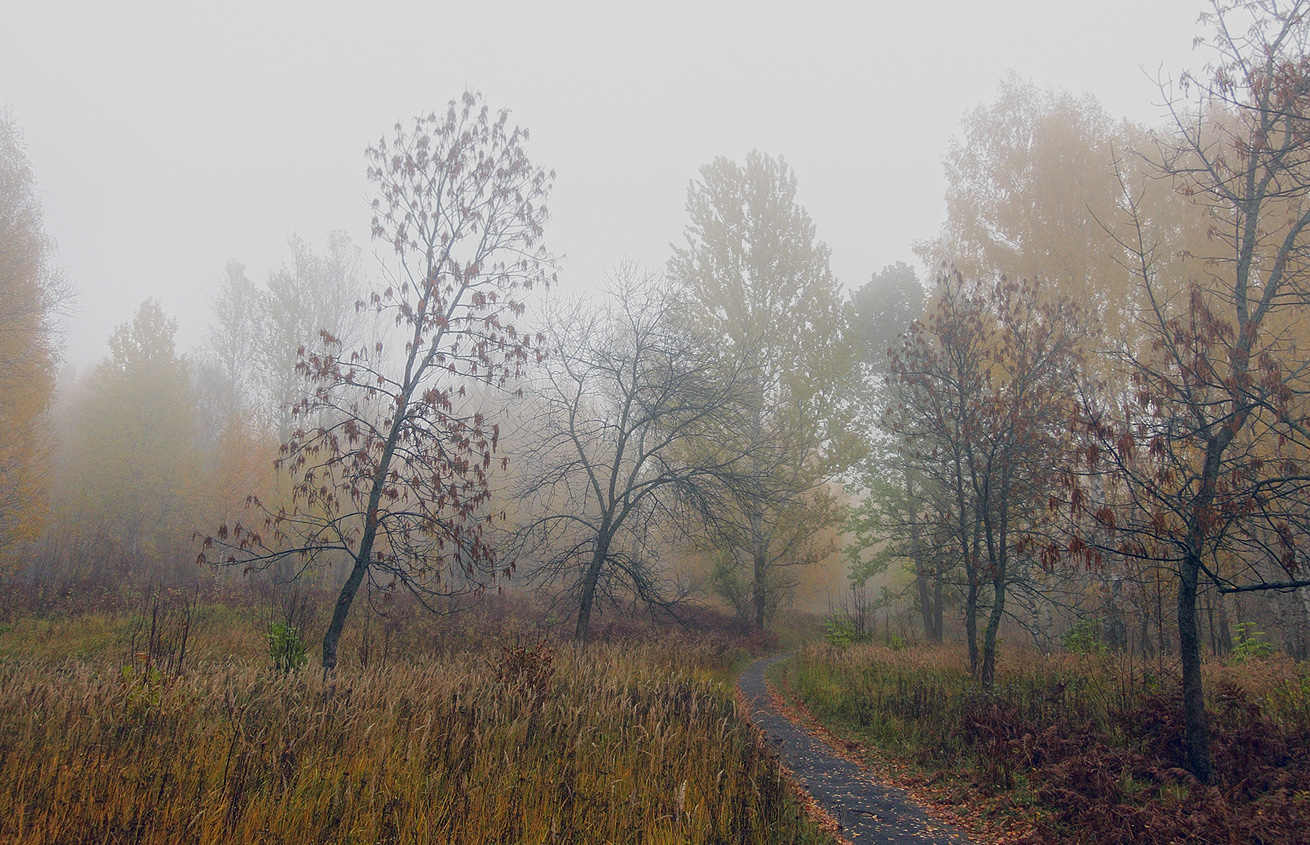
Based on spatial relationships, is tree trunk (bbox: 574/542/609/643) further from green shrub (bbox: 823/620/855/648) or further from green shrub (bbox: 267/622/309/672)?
green shrub (bbox: 823/620/855/648)

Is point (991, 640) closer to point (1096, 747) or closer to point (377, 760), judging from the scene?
point (1096, 747)

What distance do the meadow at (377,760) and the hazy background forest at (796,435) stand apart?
0.92ft

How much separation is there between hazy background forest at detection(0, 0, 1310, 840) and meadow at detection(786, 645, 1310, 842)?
0.13 meters

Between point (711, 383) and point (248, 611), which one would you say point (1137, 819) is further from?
Result: point (248, 611)

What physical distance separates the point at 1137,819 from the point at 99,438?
32109mm

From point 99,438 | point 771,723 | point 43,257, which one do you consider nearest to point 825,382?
point 771,723

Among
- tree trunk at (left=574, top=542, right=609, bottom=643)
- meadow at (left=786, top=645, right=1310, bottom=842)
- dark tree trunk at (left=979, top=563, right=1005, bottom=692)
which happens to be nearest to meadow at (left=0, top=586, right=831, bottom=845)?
meadow at (left=786, top=645, right=1310, bottom=842)

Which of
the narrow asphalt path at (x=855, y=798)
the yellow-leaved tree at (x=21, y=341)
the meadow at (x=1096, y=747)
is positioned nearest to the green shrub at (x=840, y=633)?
the meadow at (x=1096, y=747)

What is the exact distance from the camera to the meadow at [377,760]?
2.94 meters

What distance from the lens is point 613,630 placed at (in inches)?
575

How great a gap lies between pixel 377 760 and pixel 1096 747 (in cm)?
654

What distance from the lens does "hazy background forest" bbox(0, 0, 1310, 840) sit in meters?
5.07

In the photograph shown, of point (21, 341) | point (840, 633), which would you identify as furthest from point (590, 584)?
point (21, 341)

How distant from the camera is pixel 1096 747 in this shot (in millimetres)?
5523
